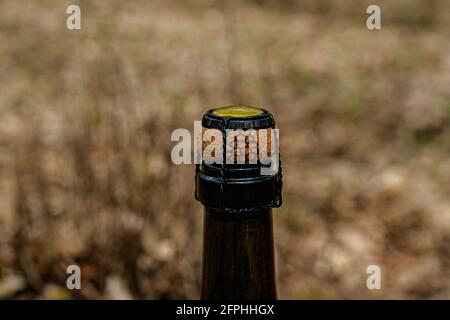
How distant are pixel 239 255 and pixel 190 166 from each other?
931 millimetres

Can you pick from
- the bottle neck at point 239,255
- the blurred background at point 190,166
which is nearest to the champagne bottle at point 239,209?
the bottle neck at point 239,255

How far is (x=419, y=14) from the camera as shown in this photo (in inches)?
195

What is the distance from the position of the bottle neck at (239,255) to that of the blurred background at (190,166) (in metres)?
0.72

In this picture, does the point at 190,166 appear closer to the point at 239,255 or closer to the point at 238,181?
the point at 239,255

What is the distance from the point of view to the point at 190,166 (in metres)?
2.00

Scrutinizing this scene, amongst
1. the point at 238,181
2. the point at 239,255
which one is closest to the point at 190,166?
the point at 239,255

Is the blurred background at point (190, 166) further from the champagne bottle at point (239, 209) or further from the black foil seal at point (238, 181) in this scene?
the black foil seal at point (238, 181)

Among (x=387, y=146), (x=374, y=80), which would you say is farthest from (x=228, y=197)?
(x=374, y=80)

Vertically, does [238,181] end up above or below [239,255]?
above

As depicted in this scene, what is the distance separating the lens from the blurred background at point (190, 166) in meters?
1.87

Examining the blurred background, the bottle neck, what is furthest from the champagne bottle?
the blurred background

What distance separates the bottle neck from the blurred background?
72 centimetres

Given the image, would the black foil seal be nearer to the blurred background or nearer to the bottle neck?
the bottle neck

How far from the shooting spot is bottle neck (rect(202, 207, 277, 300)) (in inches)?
41.8
